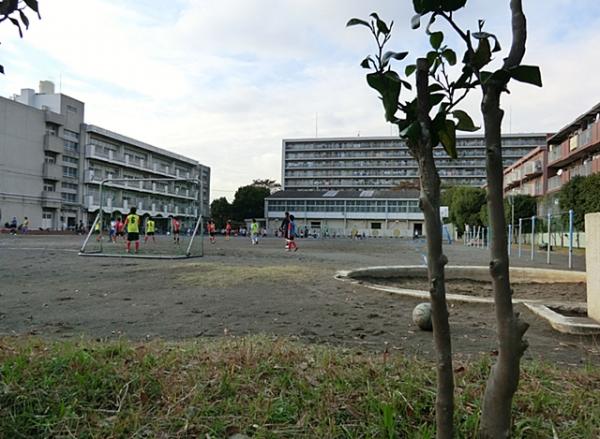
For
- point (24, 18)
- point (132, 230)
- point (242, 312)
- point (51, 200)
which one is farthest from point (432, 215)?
point (51, 200)

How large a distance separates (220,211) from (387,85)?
8938 centimetres

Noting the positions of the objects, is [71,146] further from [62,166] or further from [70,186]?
[70,186]

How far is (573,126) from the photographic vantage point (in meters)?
42.5

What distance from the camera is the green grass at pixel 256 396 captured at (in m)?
2.18

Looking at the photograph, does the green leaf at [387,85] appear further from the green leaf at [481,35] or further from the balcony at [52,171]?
the balcony at [52,171]

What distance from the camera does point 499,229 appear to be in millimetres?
1658

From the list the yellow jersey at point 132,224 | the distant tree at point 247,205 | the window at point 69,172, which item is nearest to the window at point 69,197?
the window at point 69,172

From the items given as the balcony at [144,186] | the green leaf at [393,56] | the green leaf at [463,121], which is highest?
the balcony at [144,186]

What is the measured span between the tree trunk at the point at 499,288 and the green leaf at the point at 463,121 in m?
0.07

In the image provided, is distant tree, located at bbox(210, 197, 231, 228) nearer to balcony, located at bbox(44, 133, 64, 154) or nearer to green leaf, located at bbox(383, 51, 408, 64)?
balcony, located at bbox(44, 133, 64, 154)

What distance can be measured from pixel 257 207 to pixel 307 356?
88025mm

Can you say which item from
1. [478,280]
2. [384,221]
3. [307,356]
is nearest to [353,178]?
[384,221]

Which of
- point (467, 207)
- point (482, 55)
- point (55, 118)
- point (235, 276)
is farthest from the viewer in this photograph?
point (55, 118)

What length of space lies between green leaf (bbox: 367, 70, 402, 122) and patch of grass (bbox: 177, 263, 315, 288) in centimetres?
705
